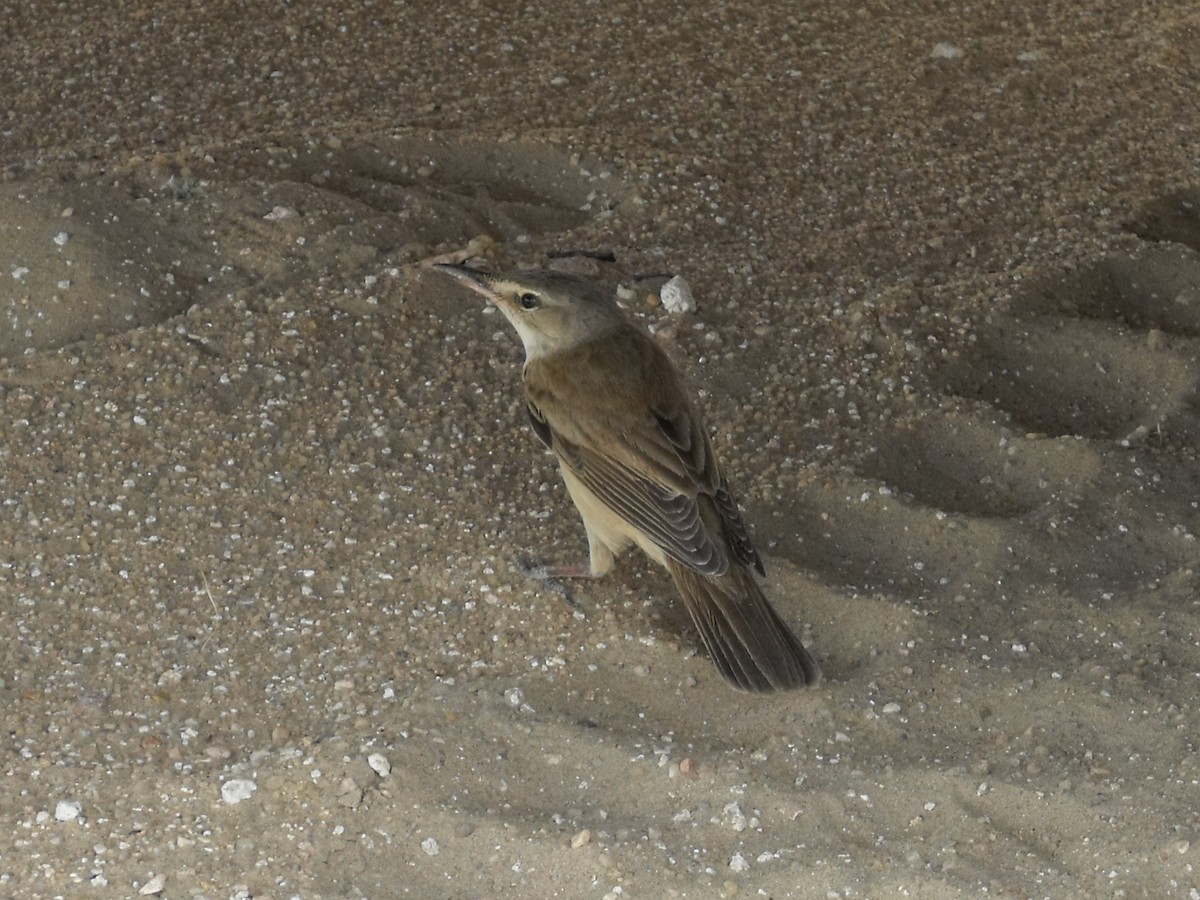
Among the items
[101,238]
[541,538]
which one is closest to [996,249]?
[541,538]

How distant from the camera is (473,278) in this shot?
5211 millimetres

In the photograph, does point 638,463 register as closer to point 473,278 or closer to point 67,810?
point 473,278

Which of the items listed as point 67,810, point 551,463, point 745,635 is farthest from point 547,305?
point 67,810

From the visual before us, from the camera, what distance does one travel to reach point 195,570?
193 inches

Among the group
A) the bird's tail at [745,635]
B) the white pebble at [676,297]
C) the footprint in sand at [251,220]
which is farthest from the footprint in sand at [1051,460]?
the footprint in sand at [251,220]

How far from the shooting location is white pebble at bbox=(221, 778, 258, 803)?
4.18 meters

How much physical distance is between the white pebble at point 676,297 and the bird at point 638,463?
0.50 metres

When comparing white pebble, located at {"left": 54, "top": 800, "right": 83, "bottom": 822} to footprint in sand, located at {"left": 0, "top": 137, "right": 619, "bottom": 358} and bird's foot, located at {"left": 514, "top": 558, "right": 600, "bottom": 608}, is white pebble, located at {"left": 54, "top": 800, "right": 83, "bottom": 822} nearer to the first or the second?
bird's foot, located at {"left": 514, "top": 558, "right": 600, "bottom": 608}

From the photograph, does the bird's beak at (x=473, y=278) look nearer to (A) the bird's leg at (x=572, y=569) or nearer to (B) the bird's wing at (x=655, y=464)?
(B) the bird's wing at (x=655, y=464)

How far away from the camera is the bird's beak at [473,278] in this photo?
519 cm

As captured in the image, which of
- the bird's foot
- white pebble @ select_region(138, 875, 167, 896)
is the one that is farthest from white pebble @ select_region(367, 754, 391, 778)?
the bird's foot

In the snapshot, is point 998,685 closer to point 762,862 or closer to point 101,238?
point 762,862

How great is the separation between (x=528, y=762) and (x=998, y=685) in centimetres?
140

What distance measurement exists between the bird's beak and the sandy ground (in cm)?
47
